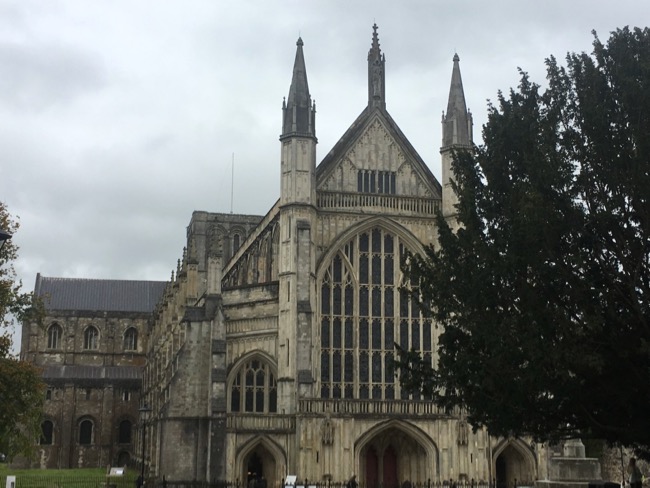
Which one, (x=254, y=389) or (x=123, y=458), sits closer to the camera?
(x=254, y=389)

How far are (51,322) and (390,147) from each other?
4566cm

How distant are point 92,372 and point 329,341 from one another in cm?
3999

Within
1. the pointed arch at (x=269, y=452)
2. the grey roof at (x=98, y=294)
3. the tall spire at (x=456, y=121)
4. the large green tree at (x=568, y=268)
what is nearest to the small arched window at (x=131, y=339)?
the grey roof at (x=98, y=294)

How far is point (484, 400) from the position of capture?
22547 millimetres

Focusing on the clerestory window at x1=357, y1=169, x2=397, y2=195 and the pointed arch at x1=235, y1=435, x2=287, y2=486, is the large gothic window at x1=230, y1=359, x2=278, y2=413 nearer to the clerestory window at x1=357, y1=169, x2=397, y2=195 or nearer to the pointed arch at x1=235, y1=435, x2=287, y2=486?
the pointed arch at x1=235, y1=435, x2=287, y2=486

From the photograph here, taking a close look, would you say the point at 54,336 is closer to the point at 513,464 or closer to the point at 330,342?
the point at 330,342

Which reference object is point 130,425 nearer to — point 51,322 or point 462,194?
point 51,322

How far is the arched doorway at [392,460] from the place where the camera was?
44.2 meters

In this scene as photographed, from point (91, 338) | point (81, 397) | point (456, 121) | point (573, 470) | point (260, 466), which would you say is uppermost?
point (456, 121)

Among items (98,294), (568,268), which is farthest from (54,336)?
(568,268)

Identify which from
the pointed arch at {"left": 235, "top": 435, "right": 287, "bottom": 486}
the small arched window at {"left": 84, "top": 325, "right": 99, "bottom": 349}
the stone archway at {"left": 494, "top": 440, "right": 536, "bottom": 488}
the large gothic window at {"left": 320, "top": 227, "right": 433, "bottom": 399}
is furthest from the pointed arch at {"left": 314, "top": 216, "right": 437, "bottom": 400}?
the small arched window at {"left": 84, "top": 325, "right": 99, "bottom": 349}

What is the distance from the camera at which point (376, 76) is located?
50812 millimetres

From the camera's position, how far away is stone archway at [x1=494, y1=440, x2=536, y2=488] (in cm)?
4538

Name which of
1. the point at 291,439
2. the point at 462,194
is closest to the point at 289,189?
the point at 291,439
